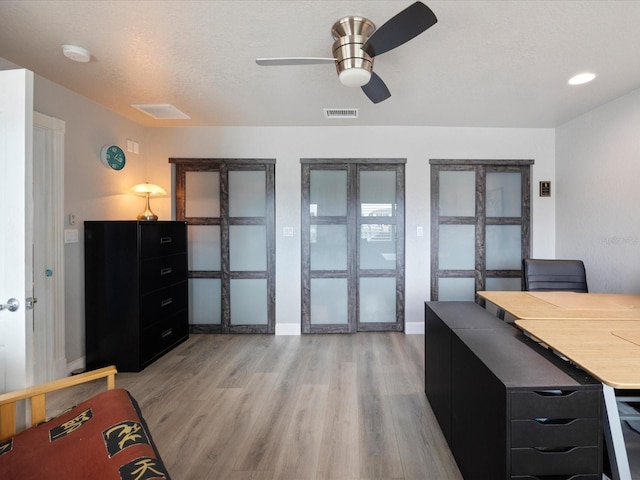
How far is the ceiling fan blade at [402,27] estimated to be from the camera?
1.39 meters

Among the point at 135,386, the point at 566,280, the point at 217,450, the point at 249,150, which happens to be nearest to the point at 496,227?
the point at 566,280

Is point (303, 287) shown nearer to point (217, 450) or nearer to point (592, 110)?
point (217, 450)

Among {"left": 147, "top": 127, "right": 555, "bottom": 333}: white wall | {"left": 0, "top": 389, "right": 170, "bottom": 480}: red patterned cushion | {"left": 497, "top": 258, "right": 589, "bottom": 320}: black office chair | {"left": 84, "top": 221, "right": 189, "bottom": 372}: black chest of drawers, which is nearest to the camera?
{"left": 0, "top": 389, "right": 170, "bottom": 480}: red patterned cushion

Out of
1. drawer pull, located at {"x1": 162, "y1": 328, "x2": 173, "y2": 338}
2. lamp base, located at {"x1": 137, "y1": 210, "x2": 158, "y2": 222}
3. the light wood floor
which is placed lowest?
the light wood floor

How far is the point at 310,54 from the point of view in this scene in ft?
7.06

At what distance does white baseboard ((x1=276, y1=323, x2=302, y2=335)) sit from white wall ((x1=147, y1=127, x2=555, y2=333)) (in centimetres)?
1

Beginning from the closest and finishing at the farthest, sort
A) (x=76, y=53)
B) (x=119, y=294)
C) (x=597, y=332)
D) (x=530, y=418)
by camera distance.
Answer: (x=530, y=418)
(x=597, y=332)
(x=76, y=53)
(x=119, y=294)

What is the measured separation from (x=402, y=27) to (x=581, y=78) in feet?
6.59

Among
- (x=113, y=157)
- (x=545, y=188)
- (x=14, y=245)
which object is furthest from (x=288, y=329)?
(x=545, y=188)

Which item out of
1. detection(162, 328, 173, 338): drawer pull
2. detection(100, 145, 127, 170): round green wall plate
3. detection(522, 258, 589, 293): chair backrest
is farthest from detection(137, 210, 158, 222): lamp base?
detection(522, 258, 589, 293): chair backrest

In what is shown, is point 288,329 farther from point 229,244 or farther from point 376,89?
point 376,89

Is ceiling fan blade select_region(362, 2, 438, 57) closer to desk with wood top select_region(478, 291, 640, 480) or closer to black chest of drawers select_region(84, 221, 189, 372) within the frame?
desk with wood top select_region(478, 291, 640, 480)

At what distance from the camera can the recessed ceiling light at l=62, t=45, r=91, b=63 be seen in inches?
80.7

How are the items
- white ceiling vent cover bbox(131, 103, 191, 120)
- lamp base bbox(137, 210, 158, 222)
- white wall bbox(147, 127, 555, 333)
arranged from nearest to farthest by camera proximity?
white ceiling vent cover bbox(131, 103, 191, 120) → lamp base bbox(137, 210, 158, 222) → white wall bbox(147, 127, 555, 333)
